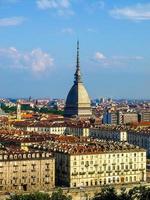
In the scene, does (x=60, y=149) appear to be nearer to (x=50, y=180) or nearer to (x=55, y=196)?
(x=50, y=180)

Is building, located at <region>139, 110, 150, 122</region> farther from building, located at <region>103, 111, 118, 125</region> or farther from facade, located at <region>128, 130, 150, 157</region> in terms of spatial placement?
facade, located at <region>128, 130, 150, 157</region>

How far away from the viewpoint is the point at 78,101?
128375mm

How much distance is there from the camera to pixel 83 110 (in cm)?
12950

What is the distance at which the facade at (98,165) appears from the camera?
5506 cm

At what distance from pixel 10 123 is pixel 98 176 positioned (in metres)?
52.9

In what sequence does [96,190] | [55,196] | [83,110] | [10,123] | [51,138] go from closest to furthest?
[55,196]
[96,190]
[51,138]
[10,123]
[83,110]

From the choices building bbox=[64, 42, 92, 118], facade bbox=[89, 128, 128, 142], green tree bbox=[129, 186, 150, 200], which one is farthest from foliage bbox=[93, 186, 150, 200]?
building bbox=[64, 42, 92, 118]

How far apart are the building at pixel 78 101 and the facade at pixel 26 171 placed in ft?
247

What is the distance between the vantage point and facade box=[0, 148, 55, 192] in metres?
51.3

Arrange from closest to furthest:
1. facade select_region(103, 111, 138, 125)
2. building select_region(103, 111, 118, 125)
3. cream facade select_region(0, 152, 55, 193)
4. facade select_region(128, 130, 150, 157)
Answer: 1. cream facade select_region(0, 152, 55, 193)
2. facade select_region(128, 130, 150, 157)
3. building select_region(103, 111, 118, 125)
4. facade select_region(103, 111, 138, 125)

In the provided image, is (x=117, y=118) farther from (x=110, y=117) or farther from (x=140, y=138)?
(x=140, y=138)

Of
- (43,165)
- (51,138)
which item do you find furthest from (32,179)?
(51,138)

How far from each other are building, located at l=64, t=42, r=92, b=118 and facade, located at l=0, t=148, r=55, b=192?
75.2 metres

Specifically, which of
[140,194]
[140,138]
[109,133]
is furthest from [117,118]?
[140,194]
